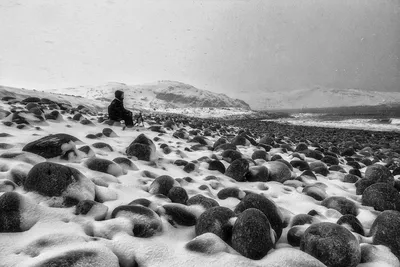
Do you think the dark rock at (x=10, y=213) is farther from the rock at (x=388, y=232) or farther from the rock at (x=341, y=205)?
the rock at (x=341, y=205)

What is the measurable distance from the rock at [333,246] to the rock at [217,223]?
57cm

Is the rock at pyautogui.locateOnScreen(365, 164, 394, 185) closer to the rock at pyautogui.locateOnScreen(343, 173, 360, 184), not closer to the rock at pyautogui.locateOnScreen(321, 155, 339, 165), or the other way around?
the rock at pyautogui.locateOnScreen(343, 173, 360, 184)

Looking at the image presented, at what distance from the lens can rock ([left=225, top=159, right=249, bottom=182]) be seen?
367cm

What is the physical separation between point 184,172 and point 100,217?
6.02 ft

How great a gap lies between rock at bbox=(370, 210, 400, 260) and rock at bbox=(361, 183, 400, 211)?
0.82 metres

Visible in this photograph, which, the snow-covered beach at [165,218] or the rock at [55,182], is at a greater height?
the rock at [55,182]

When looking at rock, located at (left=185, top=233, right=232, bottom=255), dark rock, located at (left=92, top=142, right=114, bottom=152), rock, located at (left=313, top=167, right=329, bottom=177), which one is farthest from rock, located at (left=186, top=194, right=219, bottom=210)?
rock, located at (left=313, top=167, right=329, bottom=177)

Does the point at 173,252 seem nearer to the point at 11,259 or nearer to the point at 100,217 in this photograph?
the point at 100,217

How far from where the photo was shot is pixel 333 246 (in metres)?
1.73

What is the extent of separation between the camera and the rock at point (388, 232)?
6.37 feet

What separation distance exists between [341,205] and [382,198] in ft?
1.58

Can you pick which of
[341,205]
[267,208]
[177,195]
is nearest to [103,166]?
[177,195]

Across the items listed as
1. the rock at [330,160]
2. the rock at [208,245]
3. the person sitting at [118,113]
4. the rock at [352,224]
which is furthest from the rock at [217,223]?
the person sitting at [118,113]

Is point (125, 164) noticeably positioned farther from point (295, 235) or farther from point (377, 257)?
point (377, 257)
